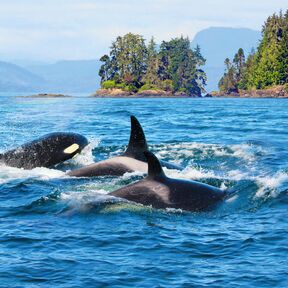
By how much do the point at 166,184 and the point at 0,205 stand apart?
3.69m

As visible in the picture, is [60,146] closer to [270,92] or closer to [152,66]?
[270,92]

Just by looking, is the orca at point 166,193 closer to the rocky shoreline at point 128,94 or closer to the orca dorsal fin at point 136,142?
the orca dorsal fin at point 136,142

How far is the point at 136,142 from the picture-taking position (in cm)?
1623

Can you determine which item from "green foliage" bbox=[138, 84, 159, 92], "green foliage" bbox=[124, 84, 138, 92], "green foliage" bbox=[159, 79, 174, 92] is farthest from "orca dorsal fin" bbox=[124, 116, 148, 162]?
"green foliage" bbox=[159, 79, 174, 92]

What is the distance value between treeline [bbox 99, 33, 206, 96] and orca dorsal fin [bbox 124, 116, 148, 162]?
5878 inches

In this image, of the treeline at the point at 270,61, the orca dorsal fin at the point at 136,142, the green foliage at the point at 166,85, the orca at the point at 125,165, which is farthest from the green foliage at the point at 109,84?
the orca dorsal fin at the point at 136,142

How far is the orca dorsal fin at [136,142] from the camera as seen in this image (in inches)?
620

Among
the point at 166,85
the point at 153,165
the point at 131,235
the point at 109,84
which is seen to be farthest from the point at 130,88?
the point at 131,235

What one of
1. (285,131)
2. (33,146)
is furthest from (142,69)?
(33,146)

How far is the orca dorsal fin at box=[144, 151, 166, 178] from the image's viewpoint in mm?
12383

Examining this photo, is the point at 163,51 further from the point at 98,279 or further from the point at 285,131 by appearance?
the point at 98,279

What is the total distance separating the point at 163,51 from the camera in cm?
19088

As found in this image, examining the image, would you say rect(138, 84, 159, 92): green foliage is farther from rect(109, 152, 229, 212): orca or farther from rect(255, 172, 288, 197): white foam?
rect(109, 152, 229, 212): orca

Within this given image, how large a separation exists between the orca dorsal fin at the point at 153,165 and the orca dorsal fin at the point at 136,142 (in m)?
2.90
